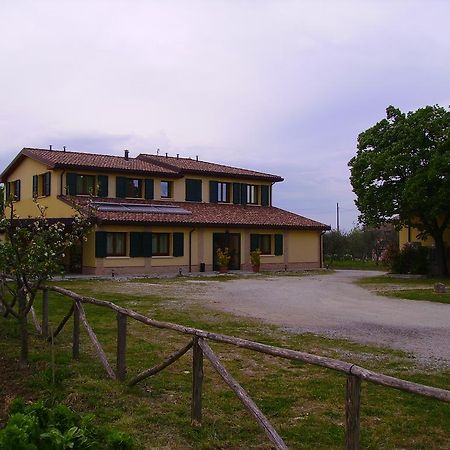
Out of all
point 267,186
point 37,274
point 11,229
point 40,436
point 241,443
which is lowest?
point 241,443

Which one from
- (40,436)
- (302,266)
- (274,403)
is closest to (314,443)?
(274,403)

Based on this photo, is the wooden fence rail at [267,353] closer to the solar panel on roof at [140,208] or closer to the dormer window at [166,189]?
the solar panel on roof at [140,208]

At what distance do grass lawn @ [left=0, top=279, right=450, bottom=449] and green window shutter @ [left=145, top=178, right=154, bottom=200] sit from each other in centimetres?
2176

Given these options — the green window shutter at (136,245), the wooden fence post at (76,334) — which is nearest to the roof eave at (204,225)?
the green window shutter at (136,245)

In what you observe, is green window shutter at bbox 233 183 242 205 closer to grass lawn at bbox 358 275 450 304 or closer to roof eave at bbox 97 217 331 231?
roof eave at bbox 97 217 331 231

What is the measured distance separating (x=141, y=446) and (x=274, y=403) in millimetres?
1870

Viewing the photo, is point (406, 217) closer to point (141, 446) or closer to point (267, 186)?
point (267, 186)

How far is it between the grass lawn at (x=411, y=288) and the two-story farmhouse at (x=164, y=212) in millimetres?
7729

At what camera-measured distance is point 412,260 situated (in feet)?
98.4

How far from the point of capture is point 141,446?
17.2 ft

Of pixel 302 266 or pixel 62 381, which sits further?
pixel 302 266

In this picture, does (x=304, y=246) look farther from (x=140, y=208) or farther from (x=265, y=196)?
(x=140, y=208)

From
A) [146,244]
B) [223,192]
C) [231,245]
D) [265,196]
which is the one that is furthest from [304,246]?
[146,244]

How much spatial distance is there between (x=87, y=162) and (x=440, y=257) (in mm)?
19024
